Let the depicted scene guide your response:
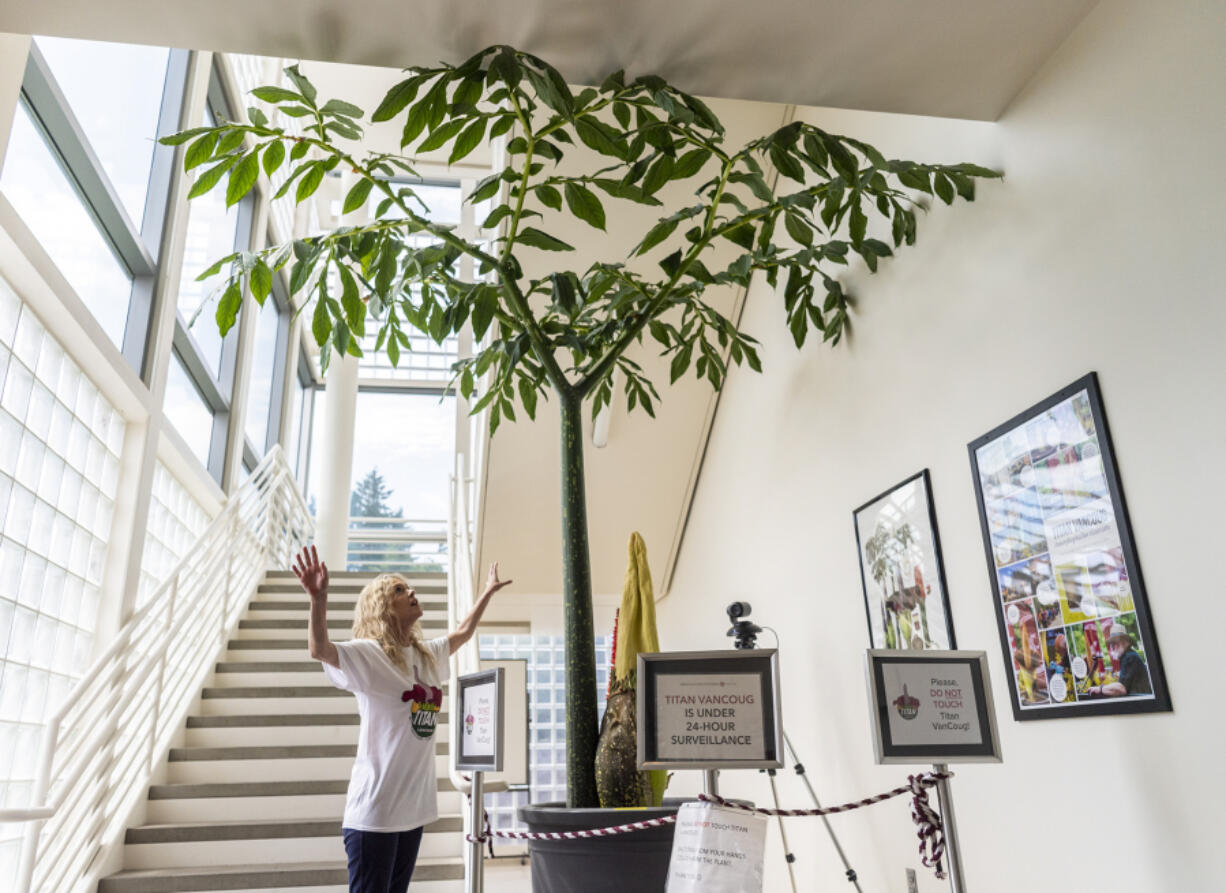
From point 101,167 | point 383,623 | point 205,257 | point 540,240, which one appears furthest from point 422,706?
point 205,257

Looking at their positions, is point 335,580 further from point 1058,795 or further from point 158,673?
point 1058,795

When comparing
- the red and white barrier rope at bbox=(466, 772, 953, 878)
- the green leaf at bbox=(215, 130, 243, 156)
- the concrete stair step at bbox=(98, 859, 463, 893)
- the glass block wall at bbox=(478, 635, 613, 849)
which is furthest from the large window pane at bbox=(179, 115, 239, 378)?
the red and white barrier rope at bbox=(466, 772, 953, 878)

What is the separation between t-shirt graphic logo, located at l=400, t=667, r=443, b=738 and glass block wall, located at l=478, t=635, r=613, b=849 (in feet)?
11.4

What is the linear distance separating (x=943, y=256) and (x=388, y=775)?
2.33 m

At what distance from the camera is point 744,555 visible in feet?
15.0

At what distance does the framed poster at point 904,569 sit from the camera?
2.81 m

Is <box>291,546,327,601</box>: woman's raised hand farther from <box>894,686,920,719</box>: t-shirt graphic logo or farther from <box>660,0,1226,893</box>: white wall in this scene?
<box>660,0,1226,893</box>: white wall

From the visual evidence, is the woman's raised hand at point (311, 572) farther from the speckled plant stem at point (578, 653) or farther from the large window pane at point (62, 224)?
the large window pane at point (62, 224)

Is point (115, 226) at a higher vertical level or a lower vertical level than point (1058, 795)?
higher

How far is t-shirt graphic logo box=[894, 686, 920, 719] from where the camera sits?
186cm

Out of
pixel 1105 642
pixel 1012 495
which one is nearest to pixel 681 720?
pixel 1105 642

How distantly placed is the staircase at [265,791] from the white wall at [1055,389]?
6.23 ft

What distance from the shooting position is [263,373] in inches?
372

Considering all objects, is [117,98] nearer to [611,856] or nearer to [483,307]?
[483,307]
